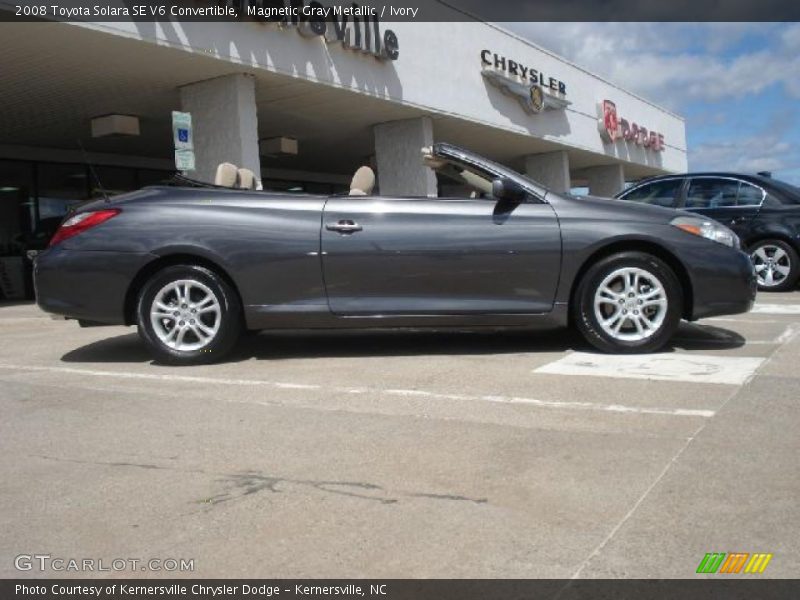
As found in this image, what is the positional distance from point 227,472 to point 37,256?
129 inches

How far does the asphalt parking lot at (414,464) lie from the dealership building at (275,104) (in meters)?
2.91

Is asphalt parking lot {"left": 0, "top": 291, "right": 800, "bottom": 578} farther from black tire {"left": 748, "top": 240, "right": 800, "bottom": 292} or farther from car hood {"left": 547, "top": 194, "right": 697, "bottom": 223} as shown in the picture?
black tire {"left": 748, "top": 240, "right": 800, "bottom": 292}

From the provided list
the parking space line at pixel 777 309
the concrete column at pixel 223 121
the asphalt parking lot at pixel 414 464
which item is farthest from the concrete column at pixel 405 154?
the asphalt parking lot at pixel 414 464

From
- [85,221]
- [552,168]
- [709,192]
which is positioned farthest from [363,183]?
[552,168]

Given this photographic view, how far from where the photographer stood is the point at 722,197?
9977 mm

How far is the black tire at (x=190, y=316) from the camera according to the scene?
17.7ft

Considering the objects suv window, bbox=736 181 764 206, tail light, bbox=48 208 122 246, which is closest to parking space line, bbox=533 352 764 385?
tail light, bbox=48 208 122 246

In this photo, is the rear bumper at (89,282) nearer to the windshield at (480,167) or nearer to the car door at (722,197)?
the windshield at (480,167)

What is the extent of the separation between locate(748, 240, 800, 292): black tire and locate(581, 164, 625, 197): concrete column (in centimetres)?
2011

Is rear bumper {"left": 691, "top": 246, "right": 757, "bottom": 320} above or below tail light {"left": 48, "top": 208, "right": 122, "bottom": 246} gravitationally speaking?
below

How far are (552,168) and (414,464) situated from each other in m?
22.4

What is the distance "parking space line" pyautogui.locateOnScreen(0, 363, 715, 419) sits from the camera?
152 inches
